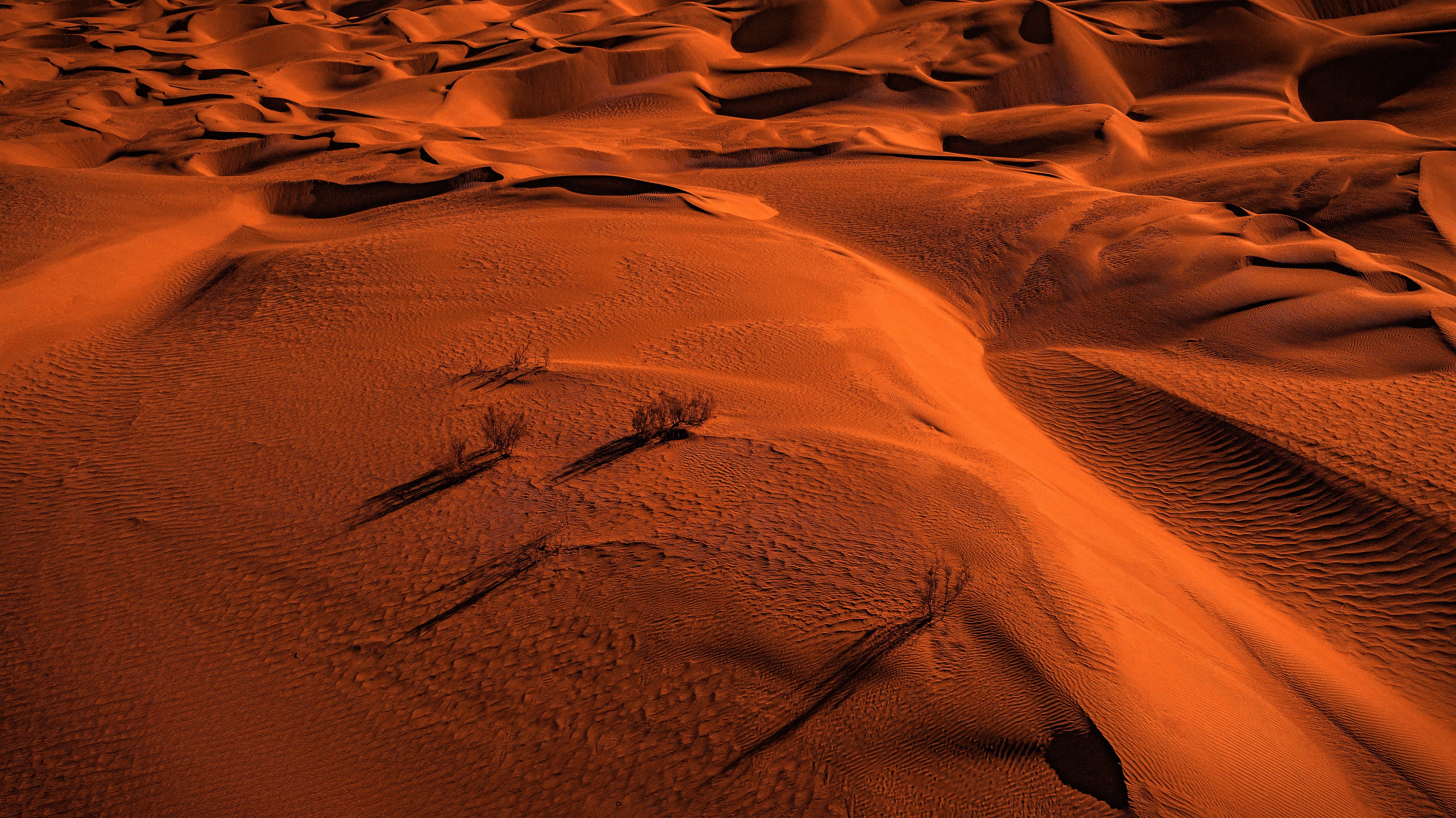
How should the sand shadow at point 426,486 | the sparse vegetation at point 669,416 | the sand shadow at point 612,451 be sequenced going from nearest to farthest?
the sand shadow at point 426,486 → the sand shadow at point 612,451 → the sparse vegetation at point 669,416

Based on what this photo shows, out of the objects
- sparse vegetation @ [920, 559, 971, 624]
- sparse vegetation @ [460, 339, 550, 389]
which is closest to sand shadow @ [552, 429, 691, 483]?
sparse vegetation @ [460, 339, 550, 389]

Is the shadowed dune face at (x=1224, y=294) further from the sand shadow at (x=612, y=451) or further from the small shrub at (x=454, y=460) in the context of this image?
the small shrub at (x=454, y=460)

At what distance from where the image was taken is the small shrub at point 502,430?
193 inches

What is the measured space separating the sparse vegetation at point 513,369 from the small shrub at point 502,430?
44 cm

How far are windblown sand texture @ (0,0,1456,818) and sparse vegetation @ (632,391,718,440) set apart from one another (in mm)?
87

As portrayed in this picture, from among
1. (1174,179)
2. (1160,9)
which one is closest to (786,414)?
(1174,179)

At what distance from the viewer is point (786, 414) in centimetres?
536

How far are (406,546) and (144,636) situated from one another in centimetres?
112

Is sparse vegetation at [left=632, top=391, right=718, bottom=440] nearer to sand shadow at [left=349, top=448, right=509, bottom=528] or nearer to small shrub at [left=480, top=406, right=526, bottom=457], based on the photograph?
small shrub at [left=480, top=406, right=526, bottom=457]

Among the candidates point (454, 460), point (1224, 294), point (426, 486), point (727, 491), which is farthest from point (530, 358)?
point (1224, 294)

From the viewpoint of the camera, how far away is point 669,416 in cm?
520

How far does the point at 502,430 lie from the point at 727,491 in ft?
4.72

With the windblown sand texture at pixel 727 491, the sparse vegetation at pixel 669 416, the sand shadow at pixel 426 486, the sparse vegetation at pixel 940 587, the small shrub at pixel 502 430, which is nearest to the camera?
the windblown sand texture at pixel 727 491

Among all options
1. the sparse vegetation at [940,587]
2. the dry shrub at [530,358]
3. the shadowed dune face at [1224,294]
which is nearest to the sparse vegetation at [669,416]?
the dry shrub at [530,358]
